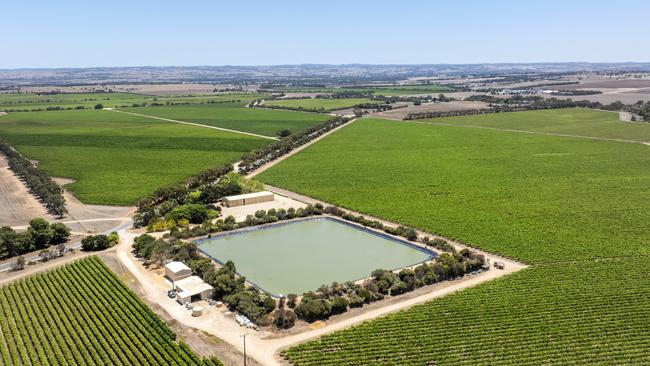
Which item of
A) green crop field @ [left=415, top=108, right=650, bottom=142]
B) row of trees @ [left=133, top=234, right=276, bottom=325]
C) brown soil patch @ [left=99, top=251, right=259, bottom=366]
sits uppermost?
green crop field @ [left=415, top=108, right=650, bottom=142]

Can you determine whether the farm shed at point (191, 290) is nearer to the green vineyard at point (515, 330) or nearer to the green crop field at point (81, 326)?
the green crop field at point (81, 326)

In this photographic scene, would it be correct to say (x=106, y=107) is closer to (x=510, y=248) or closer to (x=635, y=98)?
(x=510, y=248)

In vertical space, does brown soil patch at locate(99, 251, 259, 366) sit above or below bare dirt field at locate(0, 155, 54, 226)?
below

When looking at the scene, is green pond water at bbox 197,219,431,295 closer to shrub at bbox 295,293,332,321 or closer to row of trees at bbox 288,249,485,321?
row of trees at bbox 288,249,485,321

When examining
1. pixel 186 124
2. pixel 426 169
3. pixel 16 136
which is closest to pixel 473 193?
pixel 426 169

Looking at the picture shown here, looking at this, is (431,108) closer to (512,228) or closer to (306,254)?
(512,228)

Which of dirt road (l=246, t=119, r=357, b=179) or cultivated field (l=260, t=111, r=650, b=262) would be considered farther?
dirt road (l=246, t=119, r=357, b=179)

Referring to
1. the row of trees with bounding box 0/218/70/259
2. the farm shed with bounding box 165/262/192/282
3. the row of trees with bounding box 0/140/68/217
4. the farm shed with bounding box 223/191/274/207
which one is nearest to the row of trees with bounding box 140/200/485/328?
the farm shed with bounding box 165/262/192/282

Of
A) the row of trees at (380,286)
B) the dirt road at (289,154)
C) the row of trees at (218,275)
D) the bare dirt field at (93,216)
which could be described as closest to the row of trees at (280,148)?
the dirt road at (289,154)
